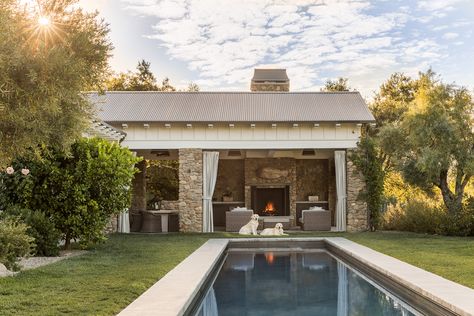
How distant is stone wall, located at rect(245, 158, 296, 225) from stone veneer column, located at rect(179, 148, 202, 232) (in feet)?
14.6

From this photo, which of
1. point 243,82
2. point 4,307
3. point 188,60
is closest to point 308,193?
point 188,60

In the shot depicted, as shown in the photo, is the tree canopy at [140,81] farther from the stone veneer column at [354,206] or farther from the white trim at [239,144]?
the stone veneer column at [354,206]

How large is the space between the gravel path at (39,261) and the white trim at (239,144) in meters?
7.20

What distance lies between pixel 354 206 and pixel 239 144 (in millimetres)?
4475

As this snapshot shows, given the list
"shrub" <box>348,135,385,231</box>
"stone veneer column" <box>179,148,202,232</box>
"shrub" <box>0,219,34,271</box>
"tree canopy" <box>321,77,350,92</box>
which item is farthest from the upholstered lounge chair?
"tree canopy" <box>321,77,350,92</box>

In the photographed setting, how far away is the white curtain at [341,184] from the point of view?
20281 mm

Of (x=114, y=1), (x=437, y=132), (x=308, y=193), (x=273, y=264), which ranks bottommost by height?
(x=273, y=264)

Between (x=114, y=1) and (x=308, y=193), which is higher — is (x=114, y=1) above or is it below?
above

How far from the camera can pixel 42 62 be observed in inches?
242

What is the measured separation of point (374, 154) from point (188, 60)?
13531 mm

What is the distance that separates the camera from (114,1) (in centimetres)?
1916

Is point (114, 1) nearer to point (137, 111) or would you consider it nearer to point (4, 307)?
point (137, 111)

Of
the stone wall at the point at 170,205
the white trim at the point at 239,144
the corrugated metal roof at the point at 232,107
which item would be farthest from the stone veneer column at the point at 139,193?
the white trim at the point at 239,144

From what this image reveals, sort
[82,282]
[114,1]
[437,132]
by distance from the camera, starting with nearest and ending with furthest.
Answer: [82,282] → [437,132] → [114,1]
